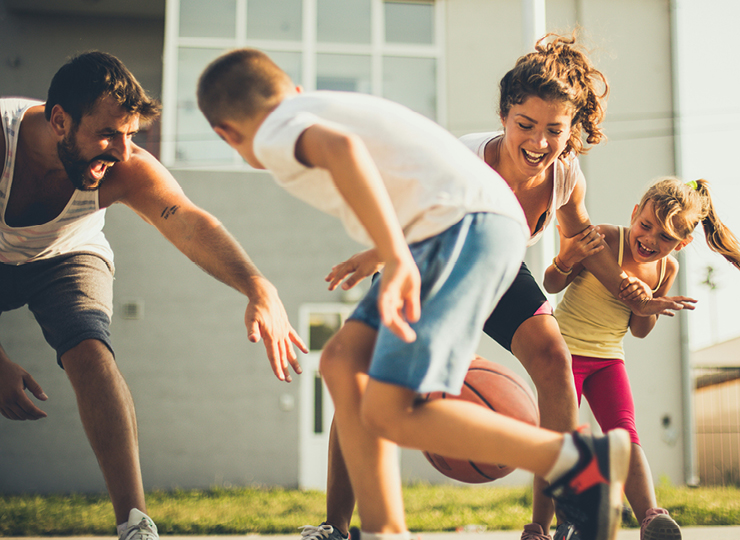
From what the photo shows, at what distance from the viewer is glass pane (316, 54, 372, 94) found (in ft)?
34.8

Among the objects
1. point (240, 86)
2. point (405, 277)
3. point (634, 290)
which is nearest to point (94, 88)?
point (240, 86)

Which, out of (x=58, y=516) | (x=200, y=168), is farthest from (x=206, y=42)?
(x=58, y=516)

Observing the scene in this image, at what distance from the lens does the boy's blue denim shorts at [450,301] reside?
1615mm

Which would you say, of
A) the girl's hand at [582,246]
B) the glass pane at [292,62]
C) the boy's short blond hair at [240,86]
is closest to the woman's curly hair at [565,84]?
the girl's hand at [582,246]

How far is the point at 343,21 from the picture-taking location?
424 inches

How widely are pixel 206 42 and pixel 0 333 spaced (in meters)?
5.63

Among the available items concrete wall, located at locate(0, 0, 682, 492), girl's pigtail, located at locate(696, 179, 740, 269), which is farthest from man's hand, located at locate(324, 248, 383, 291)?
concrete wall, located at locate(0, 0, 682, 492)

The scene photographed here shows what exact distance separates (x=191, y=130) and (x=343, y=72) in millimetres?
2682

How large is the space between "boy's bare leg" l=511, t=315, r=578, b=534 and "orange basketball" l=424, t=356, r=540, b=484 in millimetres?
127

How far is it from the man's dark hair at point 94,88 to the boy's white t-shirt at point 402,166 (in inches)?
48.4

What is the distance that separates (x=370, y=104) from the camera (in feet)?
5.94

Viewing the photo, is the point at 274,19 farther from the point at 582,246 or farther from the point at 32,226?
the point at 582,246

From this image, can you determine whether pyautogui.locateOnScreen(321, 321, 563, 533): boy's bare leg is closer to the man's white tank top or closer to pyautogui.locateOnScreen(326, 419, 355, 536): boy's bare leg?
pyautogui.locateOnScreen(326, 419, 355, 536): boy's bare leg

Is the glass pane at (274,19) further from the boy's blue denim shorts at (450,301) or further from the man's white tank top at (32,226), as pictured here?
the boy's blue denim shorts at (450,301)
